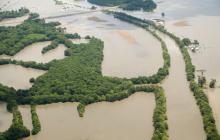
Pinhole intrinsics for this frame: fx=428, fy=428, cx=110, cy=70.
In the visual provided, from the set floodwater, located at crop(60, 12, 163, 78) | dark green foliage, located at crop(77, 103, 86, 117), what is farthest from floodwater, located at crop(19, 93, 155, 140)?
floodwater, located at crop(60, 12, 163, 78)

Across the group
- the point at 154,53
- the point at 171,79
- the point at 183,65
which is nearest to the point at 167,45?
the point at 154,53

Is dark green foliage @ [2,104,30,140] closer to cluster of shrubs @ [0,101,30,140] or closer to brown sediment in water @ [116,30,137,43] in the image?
cluster of shrubs @ [0,101,30,140]

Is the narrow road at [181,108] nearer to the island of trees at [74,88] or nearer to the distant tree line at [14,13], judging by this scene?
the island of trees at [74,88]

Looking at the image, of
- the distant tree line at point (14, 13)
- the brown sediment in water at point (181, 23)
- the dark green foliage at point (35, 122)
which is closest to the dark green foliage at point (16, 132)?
the dark green foliage at point (35, 122)

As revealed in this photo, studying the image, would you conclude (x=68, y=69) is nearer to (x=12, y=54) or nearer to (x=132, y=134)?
(x=12, y=54)

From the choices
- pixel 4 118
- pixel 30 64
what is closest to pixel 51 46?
pixel 30 64

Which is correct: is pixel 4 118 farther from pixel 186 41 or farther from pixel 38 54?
pixel 186 41
